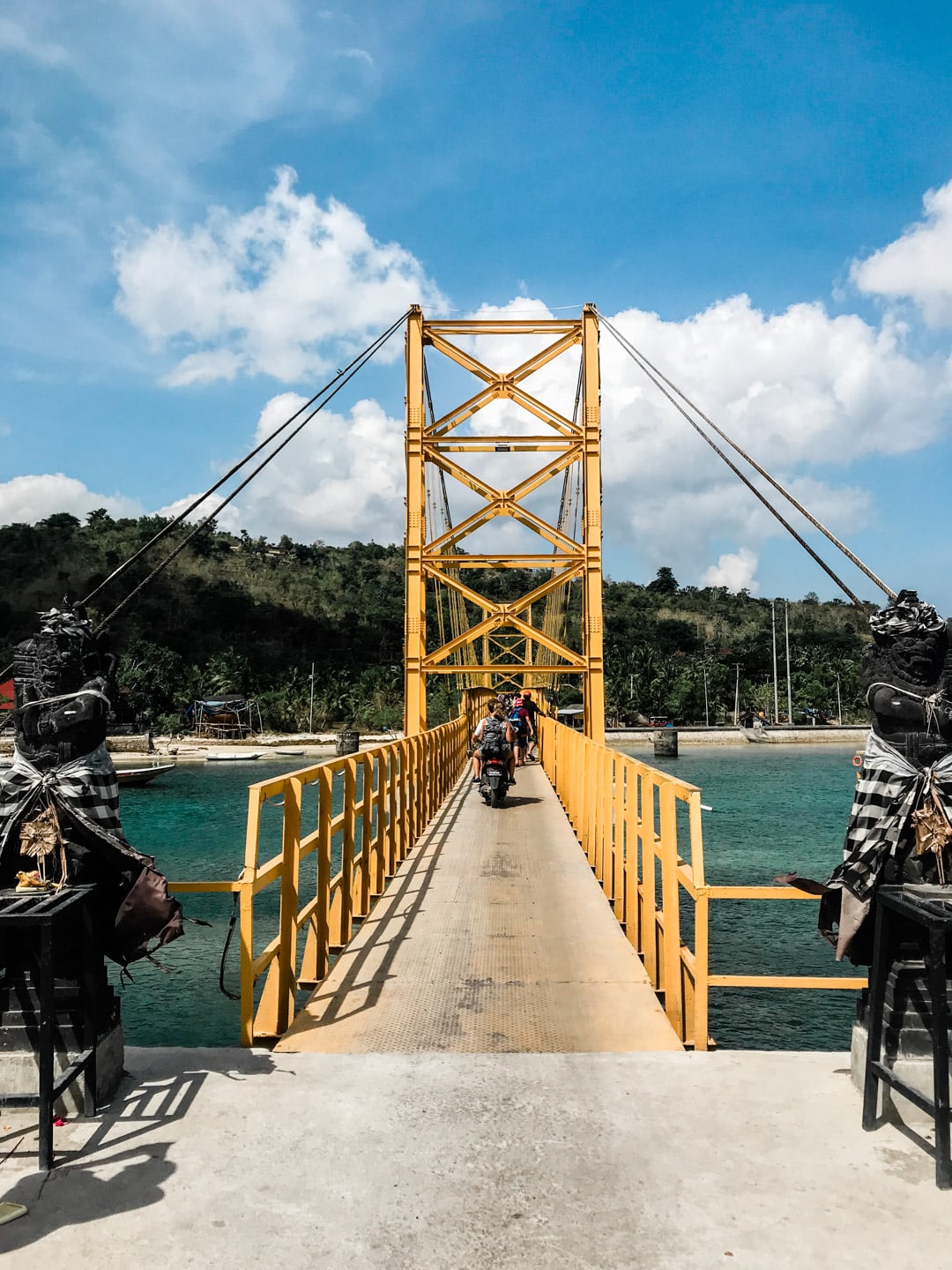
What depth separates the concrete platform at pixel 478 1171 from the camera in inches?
83.0

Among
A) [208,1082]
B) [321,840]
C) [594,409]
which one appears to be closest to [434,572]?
[594,409]

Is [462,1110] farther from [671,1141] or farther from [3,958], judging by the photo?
[3,958]

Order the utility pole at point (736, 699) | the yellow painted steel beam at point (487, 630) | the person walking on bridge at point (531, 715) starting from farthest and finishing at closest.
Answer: the utility pole at point (736, 699) < the person walking on bridge at point (531, 715) < the yellow painted steel beam at point (487, 630)

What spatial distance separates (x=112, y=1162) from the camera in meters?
2.48

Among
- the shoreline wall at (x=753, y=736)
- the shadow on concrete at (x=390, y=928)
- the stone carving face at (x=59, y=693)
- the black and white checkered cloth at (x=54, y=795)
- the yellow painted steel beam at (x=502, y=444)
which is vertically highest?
the yellow painted steel beam at (x=502, y=444)

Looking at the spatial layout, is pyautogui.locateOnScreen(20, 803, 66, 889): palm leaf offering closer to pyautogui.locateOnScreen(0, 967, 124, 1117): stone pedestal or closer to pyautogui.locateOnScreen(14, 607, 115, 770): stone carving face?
pyautogui.locateOnScreen(14, 607, 115, 770): stone carving face

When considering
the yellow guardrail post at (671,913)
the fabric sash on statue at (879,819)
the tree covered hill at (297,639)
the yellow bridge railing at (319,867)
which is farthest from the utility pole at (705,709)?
the fabric sash on statue at (879,819)

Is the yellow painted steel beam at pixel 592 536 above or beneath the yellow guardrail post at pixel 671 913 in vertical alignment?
above

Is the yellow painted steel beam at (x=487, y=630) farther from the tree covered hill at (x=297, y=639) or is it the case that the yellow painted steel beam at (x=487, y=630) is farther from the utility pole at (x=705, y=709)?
the utility pole at (x=705, y=709)

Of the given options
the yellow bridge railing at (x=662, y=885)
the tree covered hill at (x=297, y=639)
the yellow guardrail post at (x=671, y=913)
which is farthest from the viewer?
the tree covered hill at (x=297, y=639)

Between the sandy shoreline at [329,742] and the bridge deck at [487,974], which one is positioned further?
the sandy shoreline at [329,742]

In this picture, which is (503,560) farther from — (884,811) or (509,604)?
(884,811)

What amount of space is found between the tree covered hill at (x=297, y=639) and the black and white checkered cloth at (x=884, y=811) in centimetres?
4004

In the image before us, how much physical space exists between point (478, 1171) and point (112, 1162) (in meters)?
1.02
